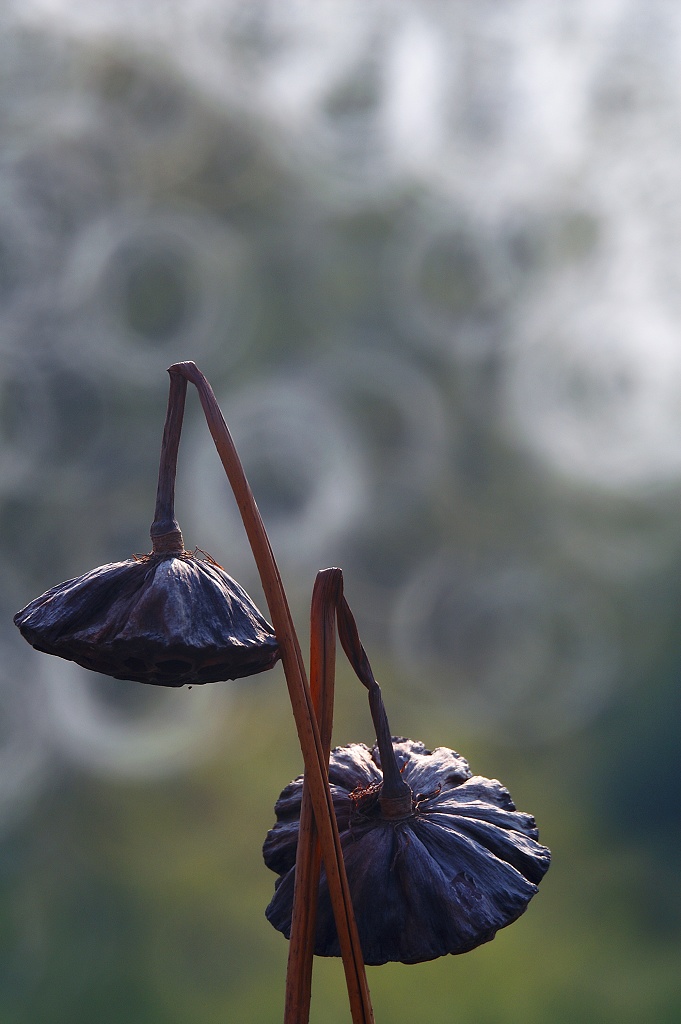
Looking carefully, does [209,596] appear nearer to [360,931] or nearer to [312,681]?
[312,681]

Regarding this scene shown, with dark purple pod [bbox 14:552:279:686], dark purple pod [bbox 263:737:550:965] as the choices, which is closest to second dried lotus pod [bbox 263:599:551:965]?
dark purple pod [bbox 263:737:550:965]

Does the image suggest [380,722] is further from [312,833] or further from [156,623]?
[156,623]

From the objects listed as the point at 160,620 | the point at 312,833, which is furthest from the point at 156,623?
the point at 312,833

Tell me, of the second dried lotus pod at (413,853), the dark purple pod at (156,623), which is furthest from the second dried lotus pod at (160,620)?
the second dried lotus pod at (413,853)

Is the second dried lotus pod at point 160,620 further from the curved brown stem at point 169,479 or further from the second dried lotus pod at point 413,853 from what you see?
the second dried lotus pod at point 413,853

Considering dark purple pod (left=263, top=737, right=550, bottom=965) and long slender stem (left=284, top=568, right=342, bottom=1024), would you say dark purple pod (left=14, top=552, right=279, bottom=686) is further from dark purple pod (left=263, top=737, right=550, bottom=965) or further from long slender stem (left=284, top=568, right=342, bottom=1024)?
dark purple pod (left=263, top=737, right=550, bottom=965)
